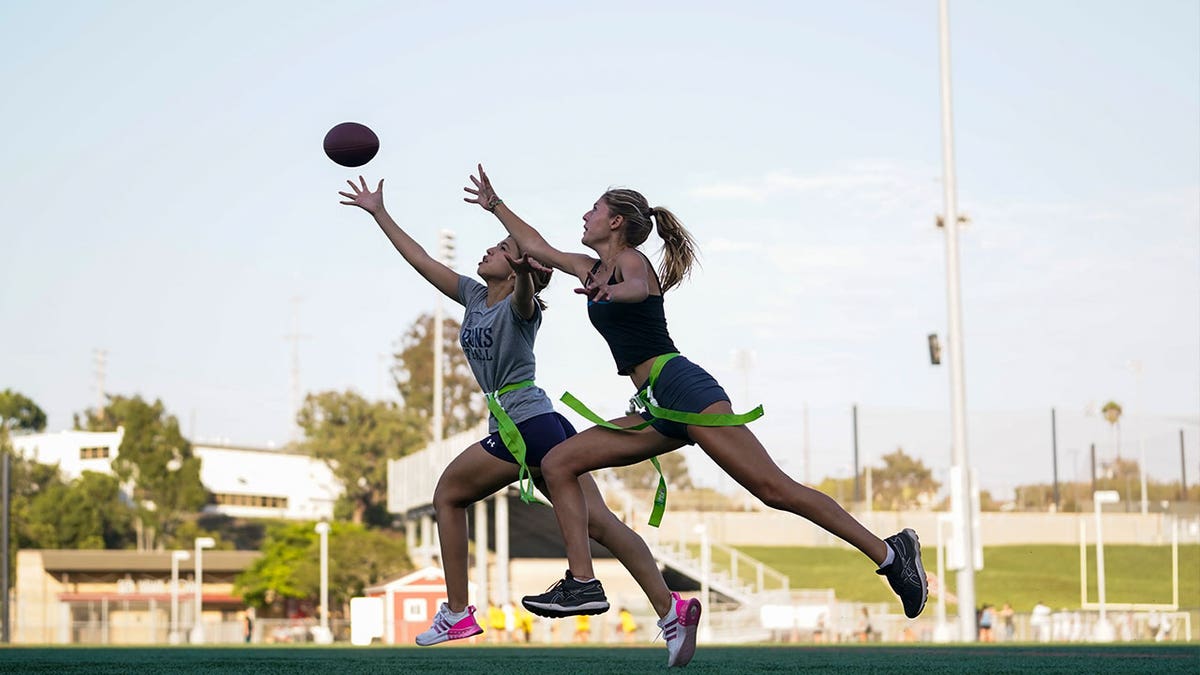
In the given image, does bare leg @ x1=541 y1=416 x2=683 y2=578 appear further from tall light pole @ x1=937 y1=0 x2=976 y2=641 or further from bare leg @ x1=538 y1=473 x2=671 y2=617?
tall light pole @ x1=937 y1=0 x2=976 y2=641

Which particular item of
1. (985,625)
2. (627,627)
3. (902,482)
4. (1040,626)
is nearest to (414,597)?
(627,627)

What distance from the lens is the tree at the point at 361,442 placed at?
82188 mm

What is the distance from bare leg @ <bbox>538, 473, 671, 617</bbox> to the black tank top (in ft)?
2.61

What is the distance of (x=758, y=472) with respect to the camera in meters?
6.64

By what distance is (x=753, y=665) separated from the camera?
9.25 metres

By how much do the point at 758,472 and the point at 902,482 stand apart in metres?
60.1

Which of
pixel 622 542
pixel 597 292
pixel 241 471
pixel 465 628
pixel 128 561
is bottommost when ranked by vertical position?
pixel 128 561

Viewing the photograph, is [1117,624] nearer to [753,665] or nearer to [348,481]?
[753,665]

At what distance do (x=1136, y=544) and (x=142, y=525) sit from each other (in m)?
44.8

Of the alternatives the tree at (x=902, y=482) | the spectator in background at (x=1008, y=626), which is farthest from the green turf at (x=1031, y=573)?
the spectator in background at (x=1008, y=626)

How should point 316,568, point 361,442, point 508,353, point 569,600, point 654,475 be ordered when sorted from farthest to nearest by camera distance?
point 361,442
point 654,475
point 316,568
point 508,353
point 569,600

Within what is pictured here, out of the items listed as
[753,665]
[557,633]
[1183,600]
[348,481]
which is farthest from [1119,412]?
[753,665]

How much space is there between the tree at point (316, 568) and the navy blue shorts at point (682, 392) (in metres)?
52.7

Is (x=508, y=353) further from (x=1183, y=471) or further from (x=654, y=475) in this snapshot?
(x=654, y=475)
